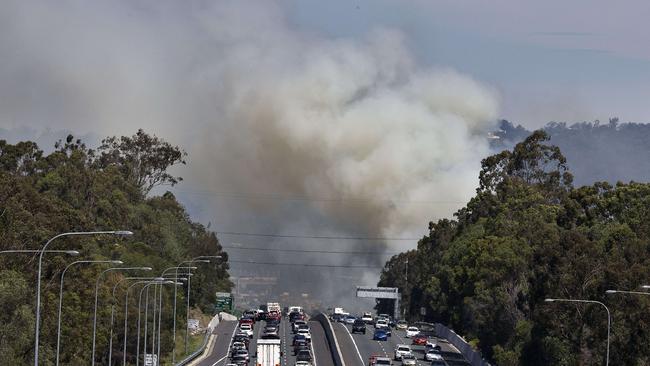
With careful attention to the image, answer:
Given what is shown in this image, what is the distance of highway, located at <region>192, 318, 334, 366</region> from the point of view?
457 feet

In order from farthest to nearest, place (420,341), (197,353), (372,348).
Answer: (420,341)
(372,348)
(197,353)

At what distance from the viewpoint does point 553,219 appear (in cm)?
17938

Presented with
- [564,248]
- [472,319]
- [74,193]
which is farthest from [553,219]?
[74,193]

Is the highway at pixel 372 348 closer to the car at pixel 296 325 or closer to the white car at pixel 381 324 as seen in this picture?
the white car at pixel 381 324

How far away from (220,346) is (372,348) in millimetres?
19931

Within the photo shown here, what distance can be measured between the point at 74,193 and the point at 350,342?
47.0 m

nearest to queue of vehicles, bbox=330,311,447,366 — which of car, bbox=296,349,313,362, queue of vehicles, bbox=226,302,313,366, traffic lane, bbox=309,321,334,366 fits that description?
traffic lane, bbox=309,321,334,366

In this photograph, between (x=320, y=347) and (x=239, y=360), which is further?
(x=320, y=347)

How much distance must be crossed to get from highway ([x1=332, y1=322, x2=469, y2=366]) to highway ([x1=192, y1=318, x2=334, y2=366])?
2.02 m

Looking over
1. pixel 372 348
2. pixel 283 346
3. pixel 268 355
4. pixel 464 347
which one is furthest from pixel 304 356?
pixel 464 347

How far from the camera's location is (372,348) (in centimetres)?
15412

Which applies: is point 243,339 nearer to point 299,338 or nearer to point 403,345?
point 299,338

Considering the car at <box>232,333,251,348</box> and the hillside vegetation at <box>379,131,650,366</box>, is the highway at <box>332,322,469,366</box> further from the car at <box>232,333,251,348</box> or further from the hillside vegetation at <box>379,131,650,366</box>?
the car at <box>232,333,251,348</box>

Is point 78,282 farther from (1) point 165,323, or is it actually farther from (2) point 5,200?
(1) point 165,323
